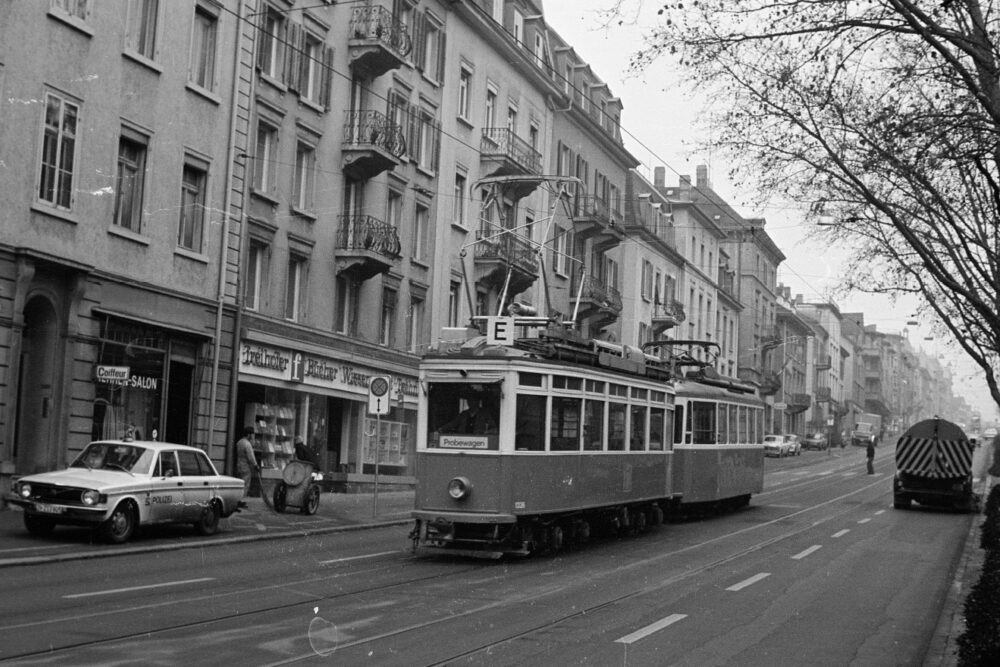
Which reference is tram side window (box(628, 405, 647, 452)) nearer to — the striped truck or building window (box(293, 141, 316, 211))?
building window (box(293, 141, 316, 211))

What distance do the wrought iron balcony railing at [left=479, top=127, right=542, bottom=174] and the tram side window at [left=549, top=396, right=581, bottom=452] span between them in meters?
22.3

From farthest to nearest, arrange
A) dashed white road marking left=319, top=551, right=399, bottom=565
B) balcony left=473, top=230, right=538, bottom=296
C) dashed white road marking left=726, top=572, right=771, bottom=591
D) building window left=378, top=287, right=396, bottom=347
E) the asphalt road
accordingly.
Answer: balcony left=473, top=230, right=538, bottom=296
building window left=378, top=287, right=396, bottom=347
dashed white road marking left=319, top=551, right=399, bottom=565
dashed white road marking left=726, top=572, right=771, bottom=591
the asphalt road

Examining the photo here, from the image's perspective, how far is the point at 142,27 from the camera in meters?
24.0

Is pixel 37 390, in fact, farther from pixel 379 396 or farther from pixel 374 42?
pixel 374 42

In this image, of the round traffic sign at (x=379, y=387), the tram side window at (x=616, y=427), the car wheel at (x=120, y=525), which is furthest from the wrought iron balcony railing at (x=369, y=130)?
the car wheel at (x=120, y=525)

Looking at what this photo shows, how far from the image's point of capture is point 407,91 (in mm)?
34906

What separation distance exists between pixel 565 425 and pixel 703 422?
372 inches

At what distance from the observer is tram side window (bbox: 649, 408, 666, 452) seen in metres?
22.6

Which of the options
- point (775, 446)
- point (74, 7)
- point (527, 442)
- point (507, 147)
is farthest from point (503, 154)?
point (775, 446)

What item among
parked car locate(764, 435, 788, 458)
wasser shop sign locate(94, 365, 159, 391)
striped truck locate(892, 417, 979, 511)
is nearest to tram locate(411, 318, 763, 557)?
wasser shop sign locate(94, 365, 159, 391)

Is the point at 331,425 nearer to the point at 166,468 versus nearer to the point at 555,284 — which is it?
the point at 166,468

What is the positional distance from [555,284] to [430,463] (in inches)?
1211

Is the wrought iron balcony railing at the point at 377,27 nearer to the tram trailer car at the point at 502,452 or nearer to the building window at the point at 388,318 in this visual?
the building window at the point at 388,318

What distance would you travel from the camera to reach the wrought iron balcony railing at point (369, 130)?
3173 centimetres
